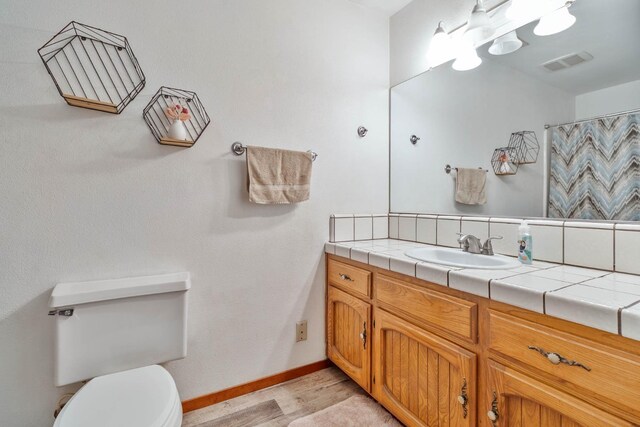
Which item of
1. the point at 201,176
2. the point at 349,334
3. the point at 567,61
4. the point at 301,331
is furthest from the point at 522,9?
the point at 301,331

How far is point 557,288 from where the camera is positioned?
34.4 inches

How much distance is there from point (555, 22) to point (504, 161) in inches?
24.1

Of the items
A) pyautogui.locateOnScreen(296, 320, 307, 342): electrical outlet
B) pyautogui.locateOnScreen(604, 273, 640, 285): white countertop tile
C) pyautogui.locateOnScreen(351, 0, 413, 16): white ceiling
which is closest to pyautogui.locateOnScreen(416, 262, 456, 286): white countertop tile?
pyautogui.locateOnScreen(604, 273, 640, 285): white countertop tile

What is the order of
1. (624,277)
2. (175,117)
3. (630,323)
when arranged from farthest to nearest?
(175,117), (624,277), (630,323)

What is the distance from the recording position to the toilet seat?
88cm

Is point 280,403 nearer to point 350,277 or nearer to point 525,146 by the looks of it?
point 350,277

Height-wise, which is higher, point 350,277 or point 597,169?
point 597,169

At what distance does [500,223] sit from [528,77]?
0.71 meters

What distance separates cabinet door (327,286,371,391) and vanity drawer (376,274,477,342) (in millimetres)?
182

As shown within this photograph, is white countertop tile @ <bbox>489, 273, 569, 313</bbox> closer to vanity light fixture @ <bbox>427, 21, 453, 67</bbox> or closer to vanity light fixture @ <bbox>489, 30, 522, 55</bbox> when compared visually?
vanity light fixture @ <bbox>489, 30, 522, 55</bbox>

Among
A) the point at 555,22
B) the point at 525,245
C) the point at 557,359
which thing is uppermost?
the point at 555,22

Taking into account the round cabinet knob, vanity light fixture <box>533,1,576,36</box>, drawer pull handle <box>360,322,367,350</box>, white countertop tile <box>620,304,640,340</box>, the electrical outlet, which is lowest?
the electrical outlet

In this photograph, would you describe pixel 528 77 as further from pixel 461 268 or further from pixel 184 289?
pixel 184 289

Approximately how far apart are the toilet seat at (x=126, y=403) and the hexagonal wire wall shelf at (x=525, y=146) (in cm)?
178
